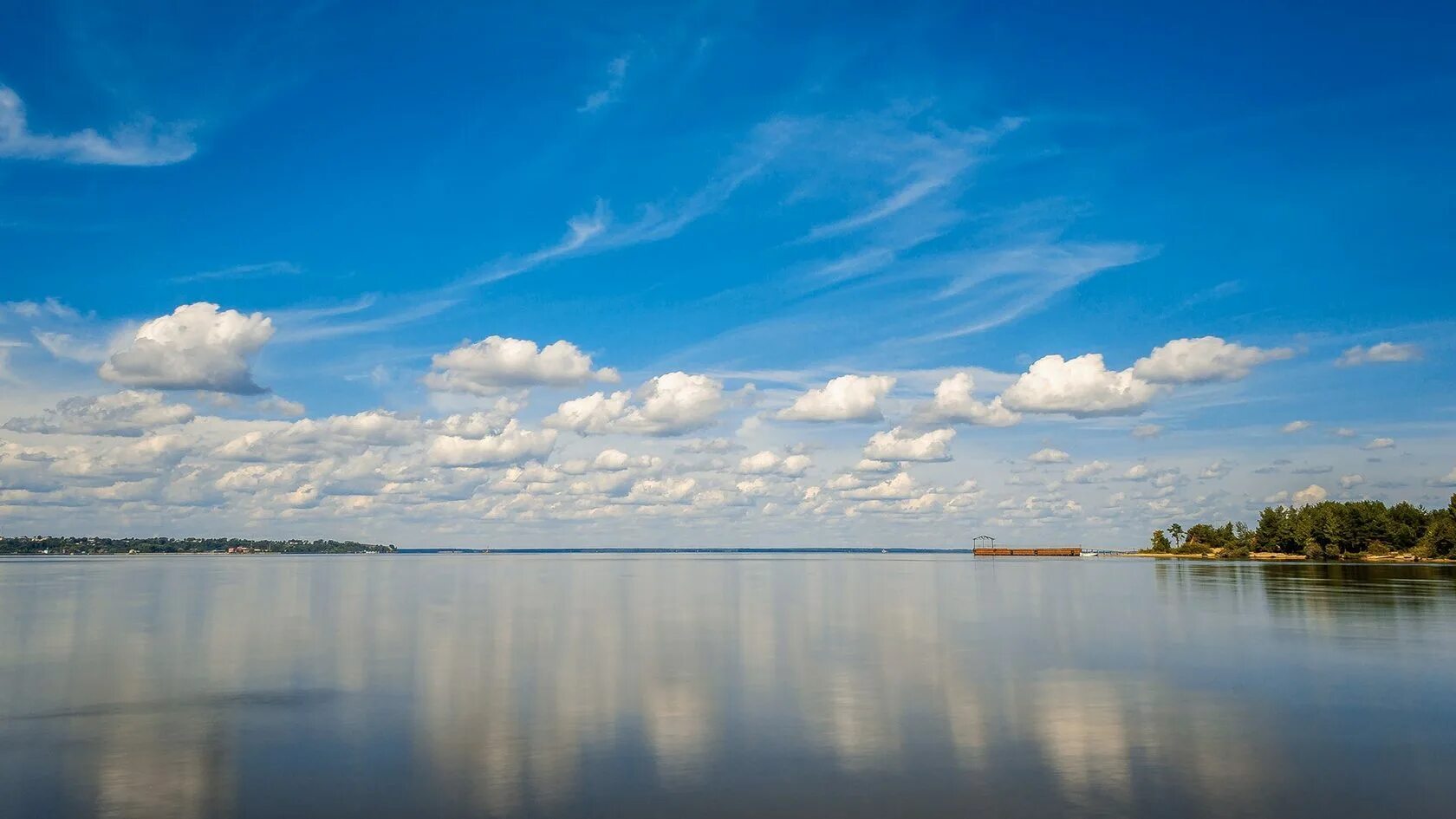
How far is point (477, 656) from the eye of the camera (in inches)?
1551

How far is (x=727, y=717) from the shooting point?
26312mm

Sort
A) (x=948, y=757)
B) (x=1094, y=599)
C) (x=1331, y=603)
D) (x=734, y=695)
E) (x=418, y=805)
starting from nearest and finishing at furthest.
→ (x=418, y=805) → (x=948, y=757) → (x=734, y=695) → (x=1331, y=603) → (x=1094, y=599)

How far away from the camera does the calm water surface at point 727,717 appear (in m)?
18.4

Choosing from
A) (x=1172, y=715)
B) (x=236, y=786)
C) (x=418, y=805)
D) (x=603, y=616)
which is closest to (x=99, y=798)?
(x=236, y=786)

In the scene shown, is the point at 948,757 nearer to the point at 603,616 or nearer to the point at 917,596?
the point at 603,616

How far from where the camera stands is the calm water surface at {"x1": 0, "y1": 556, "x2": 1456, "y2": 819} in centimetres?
1844

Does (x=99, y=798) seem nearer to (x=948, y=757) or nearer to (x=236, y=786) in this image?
(x=236, y=786)

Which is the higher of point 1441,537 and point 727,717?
point 1441,537

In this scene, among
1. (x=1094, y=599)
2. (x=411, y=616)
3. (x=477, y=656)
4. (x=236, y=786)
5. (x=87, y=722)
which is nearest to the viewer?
(x=236, y=786)

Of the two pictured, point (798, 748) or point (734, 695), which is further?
point (734, 695)

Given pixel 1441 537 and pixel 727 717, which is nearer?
pixel 727 717

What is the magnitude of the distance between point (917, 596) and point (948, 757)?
215 feet

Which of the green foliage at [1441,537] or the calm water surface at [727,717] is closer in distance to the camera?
the calm water surface at [727,717]

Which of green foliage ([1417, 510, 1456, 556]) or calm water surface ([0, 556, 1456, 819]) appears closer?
calm water surface ([0, 556, 1456, 819])
